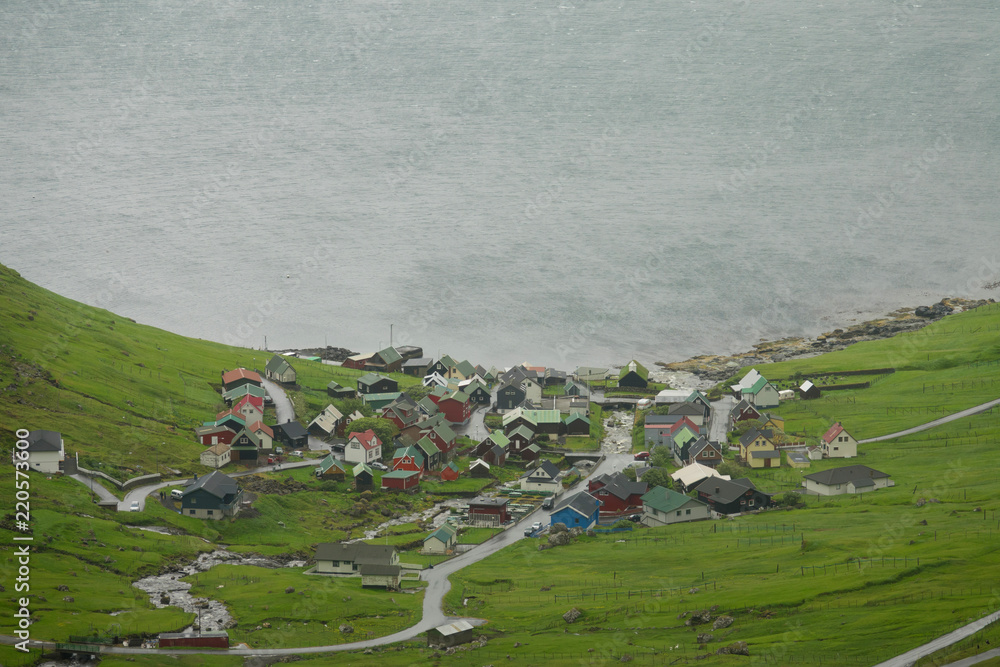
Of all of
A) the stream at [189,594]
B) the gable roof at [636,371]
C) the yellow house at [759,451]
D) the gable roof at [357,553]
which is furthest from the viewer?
the gable roof at [636,371]

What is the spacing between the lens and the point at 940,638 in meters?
52.5

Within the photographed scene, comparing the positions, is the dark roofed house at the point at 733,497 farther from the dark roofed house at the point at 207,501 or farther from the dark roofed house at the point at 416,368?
the dark roofed house at the point at 416,368

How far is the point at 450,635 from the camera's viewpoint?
60062 mm

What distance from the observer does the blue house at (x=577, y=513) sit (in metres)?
84.4

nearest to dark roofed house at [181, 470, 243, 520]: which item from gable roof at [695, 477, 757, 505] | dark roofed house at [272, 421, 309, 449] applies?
dark roofed house at [272, 421, 309, 449]

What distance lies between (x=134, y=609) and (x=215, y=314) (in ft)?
351

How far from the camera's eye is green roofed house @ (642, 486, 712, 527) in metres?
84.6

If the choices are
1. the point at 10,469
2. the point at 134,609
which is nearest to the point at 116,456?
the point at 10,469

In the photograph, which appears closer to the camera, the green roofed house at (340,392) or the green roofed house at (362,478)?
the green roofed house at (362,478)

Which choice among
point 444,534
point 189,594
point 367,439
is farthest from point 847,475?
point 189,594

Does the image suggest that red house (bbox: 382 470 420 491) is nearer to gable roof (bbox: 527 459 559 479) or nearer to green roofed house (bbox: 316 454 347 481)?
green roofed house (bbox: 316 454 347 481)

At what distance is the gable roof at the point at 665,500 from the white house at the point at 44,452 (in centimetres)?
4397

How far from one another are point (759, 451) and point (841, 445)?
7.17m

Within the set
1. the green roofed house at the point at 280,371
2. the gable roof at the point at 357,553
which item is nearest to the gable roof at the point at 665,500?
the gable roof at the point at 357,553
